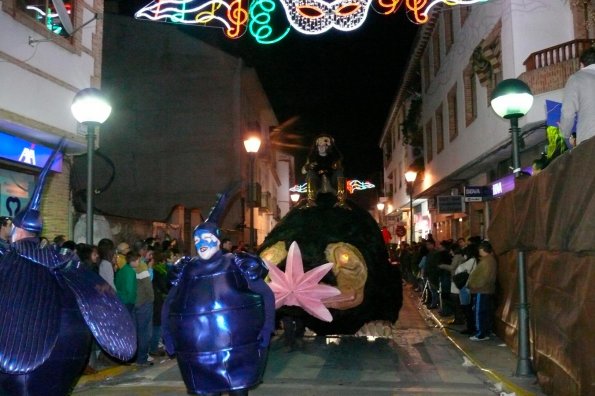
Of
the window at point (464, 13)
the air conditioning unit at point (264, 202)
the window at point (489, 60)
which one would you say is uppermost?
the window at point (464, 13)

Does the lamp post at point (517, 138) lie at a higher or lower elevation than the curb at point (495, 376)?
higher

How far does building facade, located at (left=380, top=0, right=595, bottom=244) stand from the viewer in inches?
572

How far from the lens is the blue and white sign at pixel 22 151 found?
1176 cm

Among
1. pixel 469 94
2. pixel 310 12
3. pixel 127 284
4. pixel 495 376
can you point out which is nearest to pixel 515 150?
pixel 495 376

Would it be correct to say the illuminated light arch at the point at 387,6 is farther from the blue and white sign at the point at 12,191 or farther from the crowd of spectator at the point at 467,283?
the blue and white sign at the point at 12,191

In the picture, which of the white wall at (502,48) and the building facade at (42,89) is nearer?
the building facade at (42,89)

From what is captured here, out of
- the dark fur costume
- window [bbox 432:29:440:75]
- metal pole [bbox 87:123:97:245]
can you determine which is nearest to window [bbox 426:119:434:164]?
window [bbox 432:29:440:75]

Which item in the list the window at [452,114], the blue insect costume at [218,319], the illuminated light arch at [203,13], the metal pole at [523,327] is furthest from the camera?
the window at [452,114]

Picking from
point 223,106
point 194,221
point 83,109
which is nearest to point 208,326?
point 83,109

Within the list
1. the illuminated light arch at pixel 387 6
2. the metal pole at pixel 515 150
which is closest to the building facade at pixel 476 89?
the illuminated light arch at pixel 387 6

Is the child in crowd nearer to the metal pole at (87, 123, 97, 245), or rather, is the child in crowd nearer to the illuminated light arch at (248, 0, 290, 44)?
the metal pole at (87, 123, 97, 245)

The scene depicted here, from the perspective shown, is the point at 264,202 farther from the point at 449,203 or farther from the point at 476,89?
the point at 476,89

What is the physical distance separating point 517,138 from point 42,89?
349 inches

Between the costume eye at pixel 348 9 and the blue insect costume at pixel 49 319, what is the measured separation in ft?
25.8
